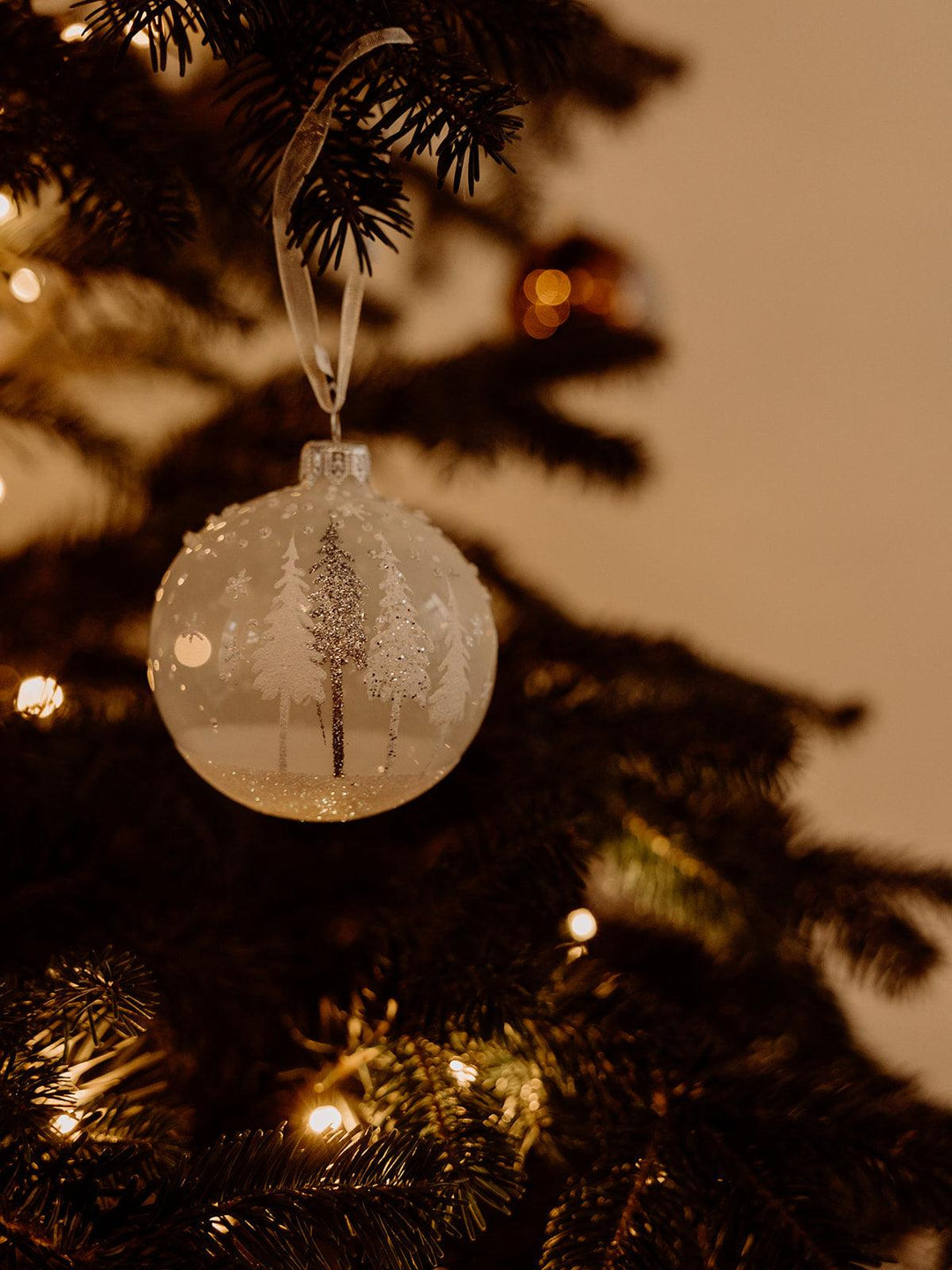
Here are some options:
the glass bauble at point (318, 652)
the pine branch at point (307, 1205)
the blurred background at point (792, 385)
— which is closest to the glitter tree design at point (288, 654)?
the glass bauble at point (318, 652)

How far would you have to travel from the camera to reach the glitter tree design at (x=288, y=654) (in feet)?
1.06

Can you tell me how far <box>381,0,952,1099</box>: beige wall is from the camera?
95 cm

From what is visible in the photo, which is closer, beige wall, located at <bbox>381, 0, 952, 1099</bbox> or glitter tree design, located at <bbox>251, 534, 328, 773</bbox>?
glitter tree design, located at <bbox>251, 534, 328, 773</bbox>

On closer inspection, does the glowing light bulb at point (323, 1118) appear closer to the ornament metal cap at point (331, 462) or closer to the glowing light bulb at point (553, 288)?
the ornament metal cap at point (331, 462)

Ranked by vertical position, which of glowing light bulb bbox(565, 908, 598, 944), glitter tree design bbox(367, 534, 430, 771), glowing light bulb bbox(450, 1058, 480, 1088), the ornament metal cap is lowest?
glowing light bulb bbox(565, 908, 598, 944)

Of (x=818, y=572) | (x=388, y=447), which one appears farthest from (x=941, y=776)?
(x=388, y=447)

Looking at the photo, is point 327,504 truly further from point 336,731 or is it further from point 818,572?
point 818,572

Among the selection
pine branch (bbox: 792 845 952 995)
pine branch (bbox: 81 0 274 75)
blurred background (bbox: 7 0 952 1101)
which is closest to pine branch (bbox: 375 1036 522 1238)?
pine branch (bbox: 792 845 952 995)

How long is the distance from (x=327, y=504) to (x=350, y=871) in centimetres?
24

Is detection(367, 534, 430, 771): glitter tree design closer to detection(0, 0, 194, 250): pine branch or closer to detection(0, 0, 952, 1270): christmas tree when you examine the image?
detection(0, 0, 952, 1270): christmas tree

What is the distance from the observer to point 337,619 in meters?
0.32

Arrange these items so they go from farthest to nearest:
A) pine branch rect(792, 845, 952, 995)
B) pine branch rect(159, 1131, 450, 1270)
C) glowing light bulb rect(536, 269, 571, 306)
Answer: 1. glowing light bulb rect(536, 269, 571, 306)
2. pine branch rect(792, 845, 952, 995)
3. pine branch rect(159, 1131, 450, 1270)

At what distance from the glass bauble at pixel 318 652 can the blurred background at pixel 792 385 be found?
0.60 metres

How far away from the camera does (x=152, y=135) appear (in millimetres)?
426
